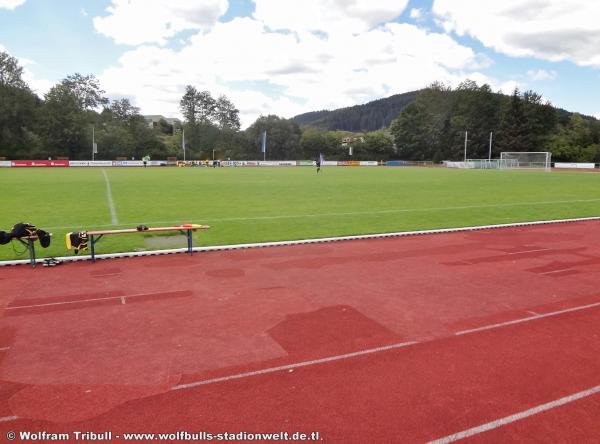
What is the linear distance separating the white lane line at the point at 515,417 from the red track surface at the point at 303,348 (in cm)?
5

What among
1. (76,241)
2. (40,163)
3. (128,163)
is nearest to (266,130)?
(128,163)

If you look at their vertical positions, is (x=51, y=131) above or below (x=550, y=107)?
below

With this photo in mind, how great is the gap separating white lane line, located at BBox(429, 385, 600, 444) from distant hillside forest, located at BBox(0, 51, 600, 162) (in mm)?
82541

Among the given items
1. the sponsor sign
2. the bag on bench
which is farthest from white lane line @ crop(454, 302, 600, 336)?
the sponsor sign

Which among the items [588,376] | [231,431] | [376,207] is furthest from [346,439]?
[376,207]

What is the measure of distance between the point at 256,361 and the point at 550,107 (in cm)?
10967

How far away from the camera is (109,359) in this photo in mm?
5789

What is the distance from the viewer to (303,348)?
6.14 meters

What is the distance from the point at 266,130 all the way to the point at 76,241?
9496cm

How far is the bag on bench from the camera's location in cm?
1079

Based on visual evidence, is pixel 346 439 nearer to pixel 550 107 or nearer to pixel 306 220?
pixel 306 220

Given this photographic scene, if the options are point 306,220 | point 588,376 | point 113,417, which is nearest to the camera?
point 113,417

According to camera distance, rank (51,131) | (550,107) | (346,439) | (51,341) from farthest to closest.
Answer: (550,107) → (51,131) → (51,341) → (346,439)

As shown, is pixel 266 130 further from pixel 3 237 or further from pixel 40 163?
pixel 3 237
